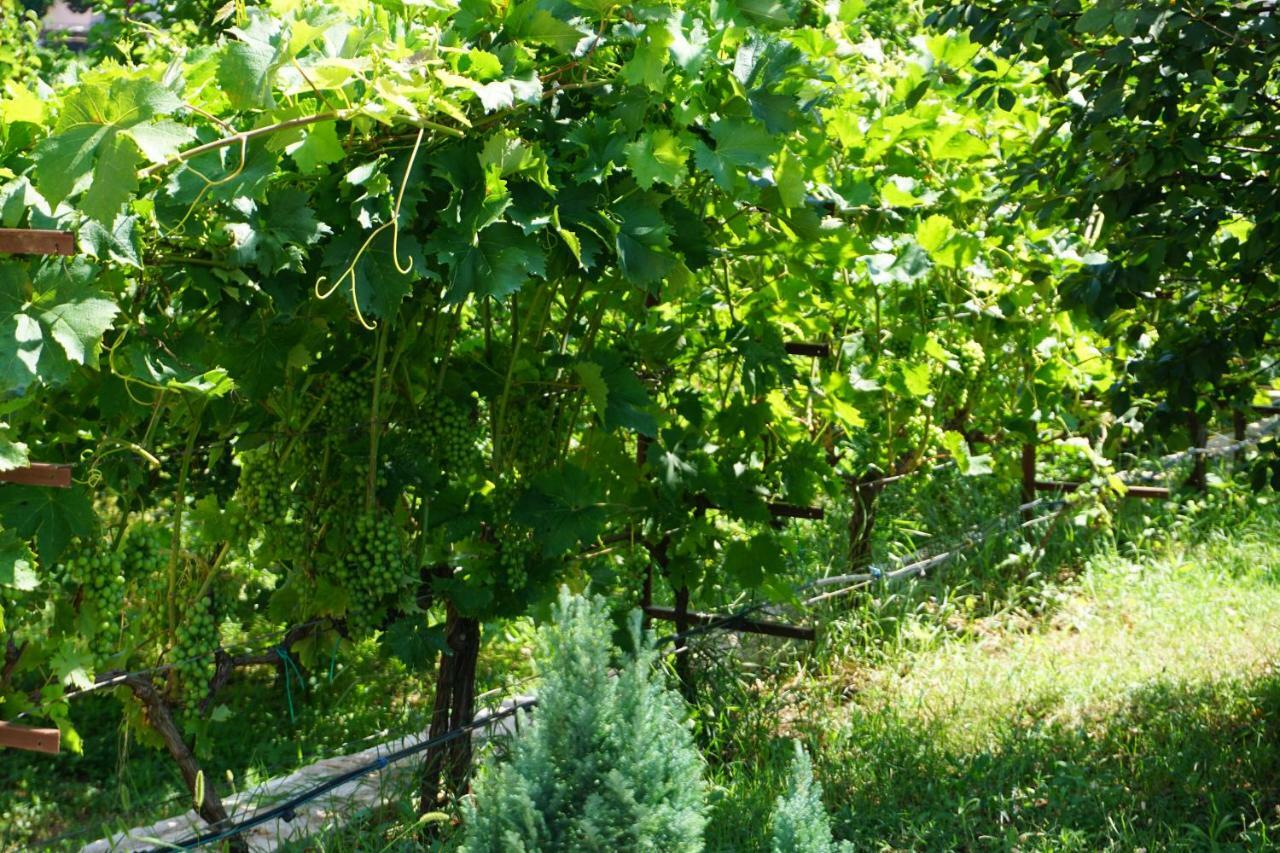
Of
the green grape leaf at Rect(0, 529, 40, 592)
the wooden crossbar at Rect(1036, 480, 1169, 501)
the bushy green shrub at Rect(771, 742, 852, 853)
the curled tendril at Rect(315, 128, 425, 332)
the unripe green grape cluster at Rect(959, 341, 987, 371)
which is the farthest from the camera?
the wooden crossbar at Rect(1036, 480, 1169, 501)

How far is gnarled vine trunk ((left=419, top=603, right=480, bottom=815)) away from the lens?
11.8 ft

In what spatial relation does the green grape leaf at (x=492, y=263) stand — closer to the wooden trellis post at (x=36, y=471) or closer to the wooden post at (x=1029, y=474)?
the wooden trellis post at (x=36, y=471)

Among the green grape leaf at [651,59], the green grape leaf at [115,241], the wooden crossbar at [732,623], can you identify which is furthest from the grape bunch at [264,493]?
the wooden crossbar at [732,623]

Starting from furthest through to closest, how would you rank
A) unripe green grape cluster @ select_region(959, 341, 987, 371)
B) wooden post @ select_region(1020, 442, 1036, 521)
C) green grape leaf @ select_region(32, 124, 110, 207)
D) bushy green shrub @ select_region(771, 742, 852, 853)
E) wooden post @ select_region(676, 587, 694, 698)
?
1. wooden post @ select_region(1020, 442, 1036, 521)
2. unripe green grape cluster @ select_region(959, 341, 987, 371)
3. wooden post @ select_region(676, 587, 694, 698)
4. bushy green shrub @ select_region(771, 742, 852, 853)
5. green grape leaf @ select_region(32, 124, 110, 207)

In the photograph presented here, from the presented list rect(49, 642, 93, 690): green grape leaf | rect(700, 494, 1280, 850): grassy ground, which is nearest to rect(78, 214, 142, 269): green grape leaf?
rect(49, 642, 93, 690): green grape leaf

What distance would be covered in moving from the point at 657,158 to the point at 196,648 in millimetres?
1446

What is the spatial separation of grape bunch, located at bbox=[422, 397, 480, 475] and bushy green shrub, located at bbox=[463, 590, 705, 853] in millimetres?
1020

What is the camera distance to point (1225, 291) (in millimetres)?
5758

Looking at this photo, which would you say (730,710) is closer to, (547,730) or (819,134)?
(819,134)

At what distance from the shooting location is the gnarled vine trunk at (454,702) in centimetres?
361

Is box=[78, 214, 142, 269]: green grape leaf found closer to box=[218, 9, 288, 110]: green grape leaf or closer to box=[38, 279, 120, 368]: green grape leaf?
box=[38, 279, 120, 368]: green grape leaf

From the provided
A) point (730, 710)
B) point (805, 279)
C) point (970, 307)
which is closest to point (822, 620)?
point (730, 710)

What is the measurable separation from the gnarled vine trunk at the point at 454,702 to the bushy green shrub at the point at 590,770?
1.18m

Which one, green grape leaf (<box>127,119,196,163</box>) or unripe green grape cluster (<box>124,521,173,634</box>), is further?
unripe green grape cluster (<box>124,521,173,634</box>)
